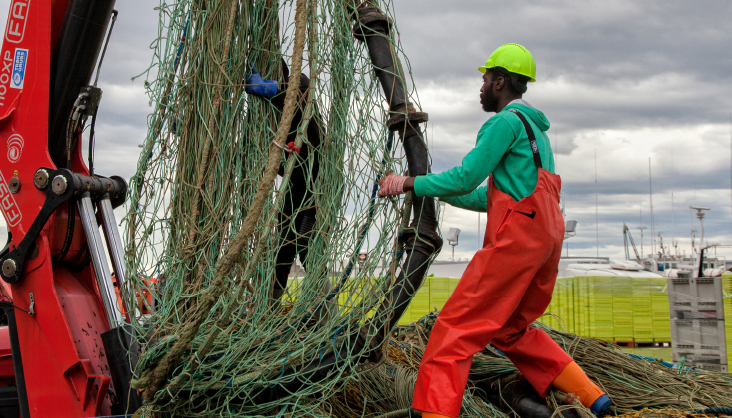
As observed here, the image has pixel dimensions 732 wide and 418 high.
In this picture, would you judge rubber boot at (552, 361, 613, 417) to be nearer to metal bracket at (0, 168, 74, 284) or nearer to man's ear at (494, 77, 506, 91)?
man's ear at (494, 77, 506, 91)

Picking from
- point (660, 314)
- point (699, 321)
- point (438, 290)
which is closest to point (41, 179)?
point (699, 321)

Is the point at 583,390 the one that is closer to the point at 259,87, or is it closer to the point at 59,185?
the point at 259,87

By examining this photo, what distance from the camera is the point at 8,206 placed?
9.57 ft

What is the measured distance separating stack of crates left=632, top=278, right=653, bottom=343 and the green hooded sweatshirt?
259 inches

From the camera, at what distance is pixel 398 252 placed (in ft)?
9.26

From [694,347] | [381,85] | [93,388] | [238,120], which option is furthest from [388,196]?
[694,347]

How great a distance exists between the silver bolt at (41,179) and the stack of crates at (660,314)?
822 centimetres

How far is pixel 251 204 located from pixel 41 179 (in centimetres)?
107

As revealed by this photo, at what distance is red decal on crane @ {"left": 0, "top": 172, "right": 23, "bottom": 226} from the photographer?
114 inches

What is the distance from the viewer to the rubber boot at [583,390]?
2906mm

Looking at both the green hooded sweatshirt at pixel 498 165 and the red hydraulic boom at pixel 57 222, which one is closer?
the green hooded sweatshirt at pixel 498 165

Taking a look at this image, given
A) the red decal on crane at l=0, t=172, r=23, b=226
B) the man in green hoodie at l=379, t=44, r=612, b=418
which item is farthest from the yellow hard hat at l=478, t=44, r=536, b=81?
the red decal on crane at l=0, t=172, r=23, b=226

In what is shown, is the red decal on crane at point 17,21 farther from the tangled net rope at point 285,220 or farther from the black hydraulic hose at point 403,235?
the black hydraulic hose at point 403,235

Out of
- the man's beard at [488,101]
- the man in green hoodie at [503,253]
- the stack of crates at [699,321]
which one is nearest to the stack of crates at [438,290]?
the stack of crates at [699,321]
